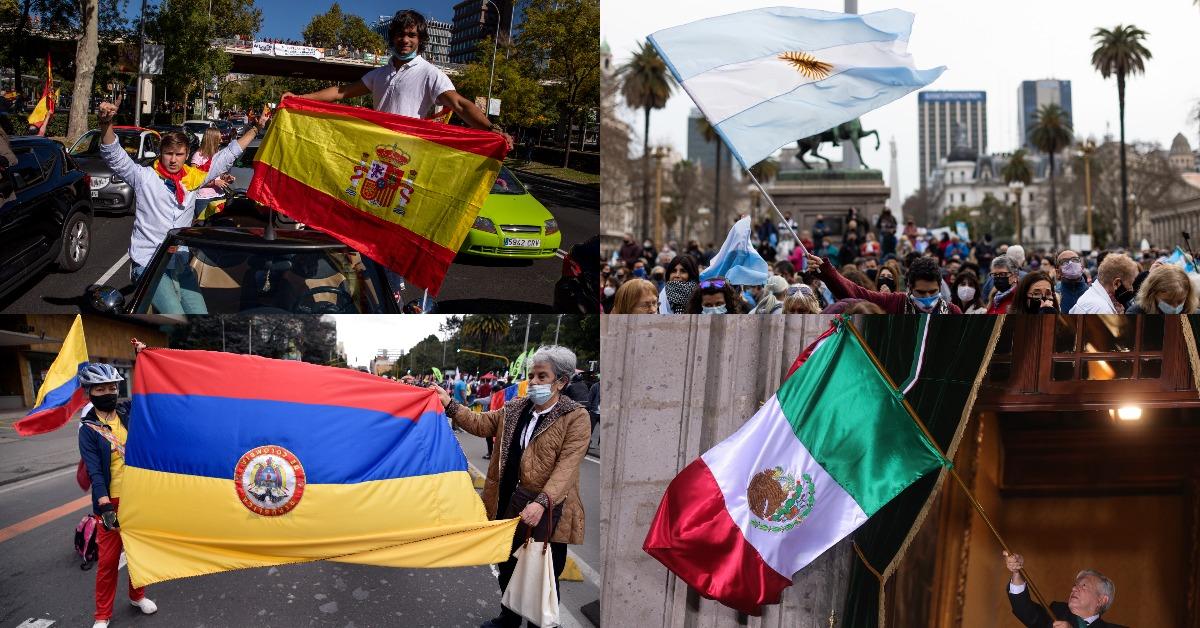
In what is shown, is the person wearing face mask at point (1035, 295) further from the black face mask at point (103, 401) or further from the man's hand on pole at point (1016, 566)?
the black face mask at point (103, 401)

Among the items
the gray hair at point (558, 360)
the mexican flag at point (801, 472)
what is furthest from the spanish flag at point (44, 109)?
the mexican flag at point (801, 472)

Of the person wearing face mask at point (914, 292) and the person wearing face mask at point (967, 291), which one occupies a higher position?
the person wearing face mask at point (967, 291)

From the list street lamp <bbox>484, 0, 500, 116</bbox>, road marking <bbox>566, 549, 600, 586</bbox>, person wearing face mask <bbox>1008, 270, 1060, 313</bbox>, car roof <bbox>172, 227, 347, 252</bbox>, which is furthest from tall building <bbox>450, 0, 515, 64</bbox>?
person wearing face mask <bbox>1008, 270, 1060, 313</bbox>

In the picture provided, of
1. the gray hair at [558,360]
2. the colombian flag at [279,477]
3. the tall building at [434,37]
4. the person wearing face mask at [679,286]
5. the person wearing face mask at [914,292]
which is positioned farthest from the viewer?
the person wearing face mask at [679,286]

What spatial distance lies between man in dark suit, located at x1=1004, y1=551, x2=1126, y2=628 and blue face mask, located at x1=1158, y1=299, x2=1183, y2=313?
1.43 m

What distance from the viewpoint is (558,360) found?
452 cm

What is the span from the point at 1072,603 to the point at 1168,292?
1680 millimetres

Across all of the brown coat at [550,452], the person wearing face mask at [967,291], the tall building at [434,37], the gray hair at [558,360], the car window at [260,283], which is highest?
the tall building at [434,37]

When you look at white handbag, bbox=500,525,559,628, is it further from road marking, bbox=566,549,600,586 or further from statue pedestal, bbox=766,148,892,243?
statue pedestal, bbox=766,148,892,243

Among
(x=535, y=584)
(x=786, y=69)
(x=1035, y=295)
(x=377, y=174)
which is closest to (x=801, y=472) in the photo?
(x=535, y=584)

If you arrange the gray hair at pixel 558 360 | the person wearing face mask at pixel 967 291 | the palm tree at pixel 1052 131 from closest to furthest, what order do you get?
the gray hair at pixel 558 360, the person wearing face mask at pixel 967 291, the palm tree at pixel 1052 131

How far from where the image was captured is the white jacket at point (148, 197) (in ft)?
16.0

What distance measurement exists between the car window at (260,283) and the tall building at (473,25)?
1277 mm

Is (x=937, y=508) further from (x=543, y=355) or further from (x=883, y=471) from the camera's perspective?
(x=543, y=355)
